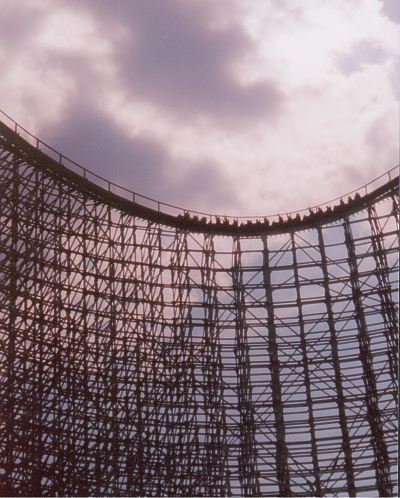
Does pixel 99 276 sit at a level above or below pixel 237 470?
above

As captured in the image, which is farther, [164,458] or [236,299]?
[236,299]

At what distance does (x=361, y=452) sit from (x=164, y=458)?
5708 mm

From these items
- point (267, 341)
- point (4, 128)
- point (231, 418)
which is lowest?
point (231, 418)

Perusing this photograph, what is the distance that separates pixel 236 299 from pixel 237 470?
5.40 m

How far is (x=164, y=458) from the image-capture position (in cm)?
2731

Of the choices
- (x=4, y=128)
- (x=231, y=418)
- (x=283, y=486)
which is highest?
(x=4, y=128)

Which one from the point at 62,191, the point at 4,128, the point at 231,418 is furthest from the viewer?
the point at 231,418

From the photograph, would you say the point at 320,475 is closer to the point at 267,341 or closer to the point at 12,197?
the point at 267,341

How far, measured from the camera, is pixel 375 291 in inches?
1113

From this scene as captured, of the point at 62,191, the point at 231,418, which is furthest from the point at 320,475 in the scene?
the point at 62,191

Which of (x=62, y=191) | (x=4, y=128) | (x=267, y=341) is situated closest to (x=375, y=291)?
(x=267, y=341)

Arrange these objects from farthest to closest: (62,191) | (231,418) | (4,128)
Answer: (231,418) < (62,191) < (4,128)

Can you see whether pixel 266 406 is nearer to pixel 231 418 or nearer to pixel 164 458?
pixel 231 418

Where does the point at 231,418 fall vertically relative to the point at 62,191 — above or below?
A: below
